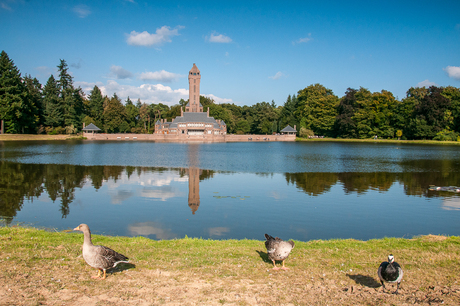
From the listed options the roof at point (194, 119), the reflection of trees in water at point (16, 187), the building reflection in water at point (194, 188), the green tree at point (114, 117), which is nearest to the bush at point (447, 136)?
the roof at point (194, 119)

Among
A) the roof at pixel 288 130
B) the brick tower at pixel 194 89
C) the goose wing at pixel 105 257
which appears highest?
the brick tower at pixel 194 89

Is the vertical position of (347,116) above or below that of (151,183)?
above

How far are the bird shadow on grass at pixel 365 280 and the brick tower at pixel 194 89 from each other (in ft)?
345

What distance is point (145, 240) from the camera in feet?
26.4

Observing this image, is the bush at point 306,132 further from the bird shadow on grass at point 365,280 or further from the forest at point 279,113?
the bird shadow on grass at point 365,280

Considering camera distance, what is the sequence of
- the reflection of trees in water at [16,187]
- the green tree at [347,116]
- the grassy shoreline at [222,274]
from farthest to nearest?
the green tree at [347,116], the reflection of trees in water at [16,187], the grassy shoreline at [222,274]

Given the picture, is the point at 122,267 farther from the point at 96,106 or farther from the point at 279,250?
the point at 96,106

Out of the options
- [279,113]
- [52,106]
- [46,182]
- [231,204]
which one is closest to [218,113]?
[279,113]

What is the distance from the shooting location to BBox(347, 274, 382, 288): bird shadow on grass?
17.7 ft

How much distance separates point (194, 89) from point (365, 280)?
107138mm

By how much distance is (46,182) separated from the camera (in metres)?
18.5

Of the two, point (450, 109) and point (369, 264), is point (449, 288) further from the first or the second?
point (450, 109)

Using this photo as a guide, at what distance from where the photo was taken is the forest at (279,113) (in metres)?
69.0

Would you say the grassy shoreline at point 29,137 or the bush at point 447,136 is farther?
the bush at point 447,136
